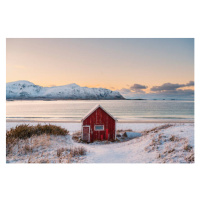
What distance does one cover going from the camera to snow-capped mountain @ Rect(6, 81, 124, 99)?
8.52 m

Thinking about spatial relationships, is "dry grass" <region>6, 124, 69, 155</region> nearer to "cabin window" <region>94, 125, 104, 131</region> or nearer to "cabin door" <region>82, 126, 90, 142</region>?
"cabin door" <region>82, 126, 90, 142</region>

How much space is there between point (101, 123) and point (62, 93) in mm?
3322

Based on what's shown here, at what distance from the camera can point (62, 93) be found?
373 inches

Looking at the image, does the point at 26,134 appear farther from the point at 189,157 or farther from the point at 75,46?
the point at 189,157

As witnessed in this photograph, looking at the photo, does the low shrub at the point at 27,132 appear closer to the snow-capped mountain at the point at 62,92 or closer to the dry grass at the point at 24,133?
the dry grass at the point at 24,133

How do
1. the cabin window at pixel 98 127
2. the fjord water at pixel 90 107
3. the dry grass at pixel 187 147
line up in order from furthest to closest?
1. the cabin window at pixel 98 127
2. the fjord water at pixel 90 107
3. the dry grass at pixel 187 147

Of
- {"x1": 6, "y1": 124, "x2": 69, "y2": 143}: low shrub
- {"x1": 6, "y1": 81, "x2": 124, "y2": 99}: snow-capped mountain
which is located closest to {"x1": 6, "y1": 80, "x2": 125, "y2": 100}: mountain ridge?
{"x1": 6, "y1": 81, "x2": 124, "y2": 99}: snow-capped mountain

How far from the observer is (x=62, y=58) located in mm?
8273

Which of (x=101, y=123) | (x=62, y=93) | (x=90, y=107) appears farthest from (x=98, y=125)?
(x=62, y=93)

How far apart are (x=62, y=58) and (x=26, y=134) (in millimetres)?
4507

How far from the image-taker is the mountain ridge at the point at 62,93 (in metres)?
8.51

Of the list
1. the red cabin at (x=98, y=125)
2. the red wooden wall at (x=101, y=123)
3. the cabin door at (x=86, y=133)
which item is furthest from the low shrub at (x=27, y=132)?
the red wooden wall at (x=101, y=123)

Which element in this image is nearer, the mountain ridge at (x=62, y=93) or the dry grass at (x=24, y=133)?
the dry grass at (x=24, y=133)

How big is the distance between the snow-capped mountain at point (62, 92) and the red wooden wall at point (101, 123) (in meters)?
1.40
